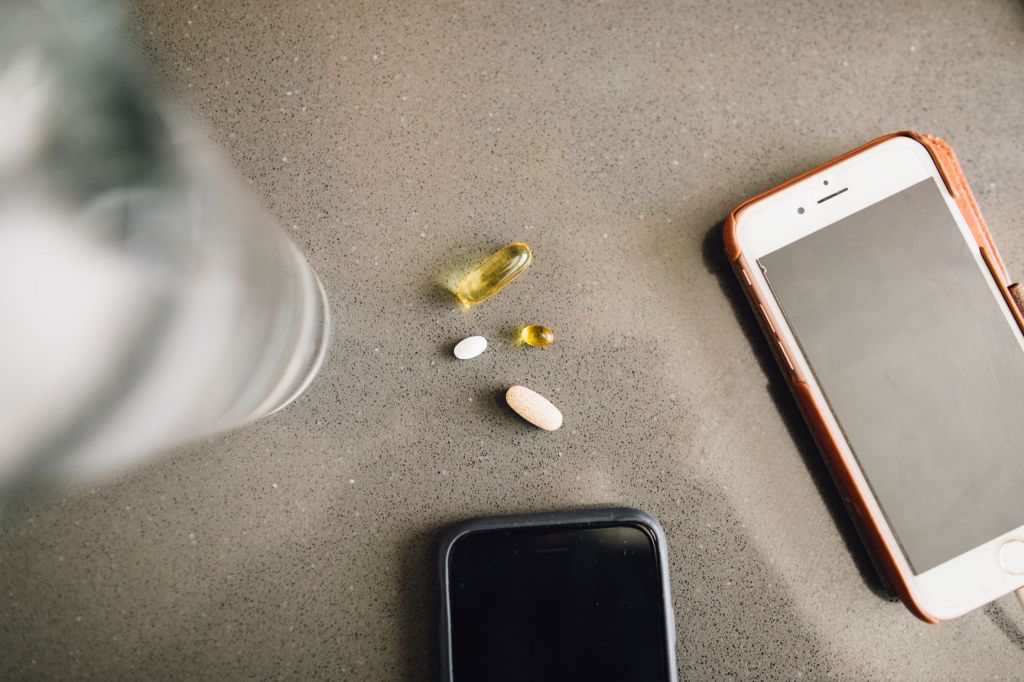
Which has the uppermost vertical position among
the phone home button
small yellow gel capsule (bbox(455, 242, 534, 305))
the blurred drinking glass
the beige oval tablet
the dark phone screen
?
the blurred drinking glass

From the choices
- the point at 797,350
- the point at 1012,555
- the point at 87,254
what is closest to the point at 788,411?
the point at 797,350

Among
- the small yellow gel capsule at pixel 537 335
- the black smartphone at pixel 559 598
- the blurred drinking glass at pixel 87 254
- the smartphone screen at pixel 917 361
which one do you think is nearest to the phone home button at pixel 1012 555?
the smartphone screen at pixel 917 361

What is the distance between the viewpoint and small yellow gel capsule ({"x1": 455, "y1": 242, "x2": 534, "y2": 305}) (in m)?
0.43

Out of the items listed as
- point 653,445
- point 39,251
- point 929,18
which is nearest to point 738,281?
point 653,445

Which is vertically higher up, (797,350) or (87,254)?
(87,254)

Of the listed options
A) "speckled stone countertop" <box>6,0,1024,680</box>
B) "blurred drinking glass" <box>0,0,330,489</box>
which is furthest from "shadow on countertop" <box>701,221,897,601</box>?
"blurred drinking glass" <box>0,0,330,489</box>

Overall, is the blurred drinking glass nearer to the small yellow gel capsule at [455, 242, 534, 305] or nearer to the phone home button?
the small yellow gel capsule at [455, 242, 534, 305]

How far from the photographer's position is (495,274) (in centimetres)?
44

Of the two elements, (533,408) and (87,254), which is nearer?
(87,254)

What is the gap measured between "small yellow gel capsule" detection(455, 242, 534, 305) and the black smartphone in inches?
6.2

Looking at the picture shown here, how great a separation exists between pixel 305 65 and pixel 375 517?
34cm

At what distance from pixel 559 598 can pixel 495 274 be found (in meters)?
0.23

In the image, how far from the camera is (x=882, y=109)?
48 centimetres

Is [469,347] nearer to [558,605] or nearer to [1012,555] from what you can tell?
[558,605]
